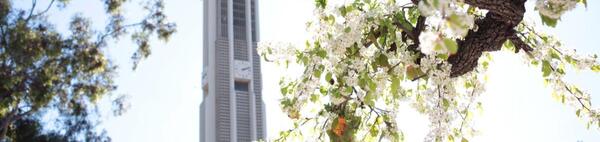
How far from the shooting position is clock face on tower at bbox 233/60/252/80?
249 feet

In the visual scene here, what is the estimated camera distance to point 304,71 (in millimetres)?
2844

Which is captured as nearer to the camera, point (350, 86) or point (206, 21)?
point (350, 86)

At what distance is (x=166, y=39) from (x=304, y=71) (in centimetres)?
1402

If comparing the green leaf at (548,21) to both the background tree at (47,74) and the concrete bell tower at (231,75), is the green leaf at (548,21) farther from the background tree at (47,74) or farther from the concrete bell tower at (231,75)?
the concrete bell tower at (231,75)

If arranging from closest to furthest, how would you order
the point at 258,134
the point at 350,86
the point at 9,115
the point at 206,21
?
the point at 350,86
the point at 9,115
the point at 258,134
the point at 206,21

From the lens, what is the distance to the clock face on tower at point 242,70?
249ft

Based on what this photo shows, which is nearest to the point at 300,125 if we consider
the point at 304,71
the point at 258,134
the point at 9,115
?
the point at 304,71

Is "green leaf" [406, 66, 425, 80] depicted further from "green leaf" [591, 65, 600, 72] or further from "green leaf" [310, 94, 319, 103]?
"green leaf" [591, 65, 600, 72]

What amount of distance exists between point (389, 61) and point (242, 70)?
73541 mm

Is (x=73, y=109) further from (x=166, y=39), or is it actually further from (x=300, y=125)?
Result: (x=300, y=125)

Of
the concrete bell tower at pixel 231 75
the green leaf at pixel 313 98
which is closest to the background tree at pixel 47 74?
the green leaf at pixel 313 98

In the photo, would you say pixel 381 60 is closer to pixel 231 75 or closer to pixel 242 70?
pixel 231 75

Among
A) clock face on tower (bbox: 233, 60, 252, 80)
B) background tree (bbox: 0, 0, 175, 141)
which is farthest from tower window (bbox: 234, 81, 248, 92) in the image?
background tree (bbox: 0, 0, 175, 141)

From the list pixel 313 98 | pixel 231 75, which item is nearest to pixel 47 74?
pixel 313 98
